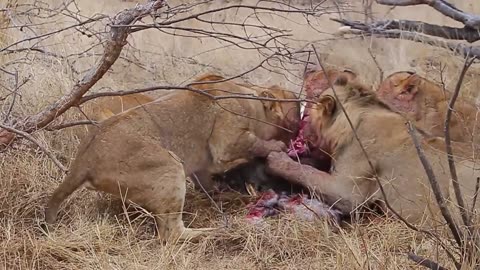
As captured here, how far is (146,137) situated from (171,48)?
5074mm

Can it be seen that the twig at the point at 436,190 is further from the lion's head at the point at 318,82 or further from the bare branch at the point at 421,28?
the bare branch at the point at 421,28

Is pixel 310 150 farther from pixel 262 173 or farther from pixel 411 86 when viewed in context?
pixel 411 86

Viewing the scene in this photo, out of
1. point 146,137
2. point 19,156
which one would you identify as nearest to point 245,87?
point 146,137

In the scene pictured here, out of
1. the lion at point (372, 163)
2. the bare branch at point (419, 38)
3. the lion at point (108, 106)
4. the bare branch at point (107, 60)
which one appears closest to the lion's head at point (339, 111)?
the lion at point (372, 163)

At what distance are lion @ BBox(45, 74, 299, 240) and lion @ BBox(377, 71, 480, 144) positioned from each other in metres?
0.62

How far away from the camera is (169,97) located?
192 inches

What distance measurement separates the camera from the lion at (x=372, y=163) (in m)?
4.39

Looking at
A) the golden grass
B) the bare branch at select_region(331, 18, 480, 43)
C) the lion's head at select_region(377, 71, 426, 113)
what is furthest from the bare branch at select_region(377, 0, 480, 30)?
the golden grass

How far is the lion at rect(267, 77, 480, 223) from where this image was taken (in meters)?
4.39

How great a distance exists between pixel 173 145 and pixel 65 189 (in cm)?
65

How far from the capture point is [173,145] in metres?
4.70

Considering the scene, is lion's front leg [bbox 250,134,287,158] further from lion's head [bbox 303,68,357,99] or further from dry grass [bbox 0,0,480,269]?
lion's head [bbox 303,68,357,99]

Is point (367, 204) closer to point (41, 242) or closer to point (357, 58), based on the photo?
point (41, 242)

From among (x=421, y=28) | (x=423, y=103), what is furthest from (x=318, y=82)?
(x=421, y=28)
